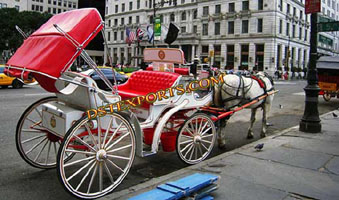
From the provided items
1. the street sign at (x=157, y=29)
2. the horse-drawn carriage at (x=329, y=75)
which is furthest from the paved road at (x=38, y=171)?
the street sign at (x=157, y=29)

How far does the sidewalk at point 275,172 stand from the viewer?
426 centimetres

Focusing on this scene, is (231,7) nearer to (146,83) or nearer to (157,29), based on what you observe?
(157,29)

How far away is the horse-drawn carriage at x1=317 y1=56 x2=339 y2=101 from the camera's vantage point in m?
16.0

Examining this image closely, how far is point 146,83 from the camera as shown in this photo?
6172 millimetres

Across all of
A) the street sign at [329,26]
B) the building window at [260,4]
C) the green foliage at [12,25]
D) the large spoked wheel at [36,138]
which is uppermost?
the building window at [260,4]

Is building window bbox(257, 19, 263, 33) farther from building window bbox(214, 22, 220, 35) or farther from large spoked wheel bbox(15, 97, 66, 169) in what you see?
large spoked wheel bbox(15, 97, 66, 169)

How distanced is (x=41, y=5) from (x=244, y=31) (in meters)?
68.6

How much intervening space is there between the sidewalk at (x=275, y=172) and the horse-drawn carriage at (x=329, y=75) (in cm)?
973

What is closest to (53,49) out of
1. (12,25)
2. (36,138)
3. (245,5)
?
(36,138)

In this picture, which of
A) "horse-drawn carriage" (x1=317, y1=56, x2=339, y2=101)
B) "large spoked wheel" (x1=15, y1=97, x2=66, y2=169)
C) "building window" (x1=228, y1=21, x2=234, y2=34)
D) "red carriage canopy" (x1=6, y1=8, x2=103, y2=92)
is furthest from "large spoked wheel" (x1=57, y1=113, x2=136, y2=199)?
"building window" (x1=228, y1=21, x2=234, y2=34)

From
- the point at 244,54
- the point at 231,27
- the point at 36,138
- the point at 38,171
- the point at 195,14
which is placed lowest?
the point at 38,171

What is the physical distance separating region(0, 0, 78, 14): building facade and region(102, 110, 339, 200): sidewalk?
96771 millimetres

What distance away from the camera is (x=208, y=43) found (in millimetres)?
70000

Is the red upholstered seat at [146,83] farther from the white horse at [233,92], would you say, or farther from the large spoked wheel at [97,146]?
the white horse at [233,92]
